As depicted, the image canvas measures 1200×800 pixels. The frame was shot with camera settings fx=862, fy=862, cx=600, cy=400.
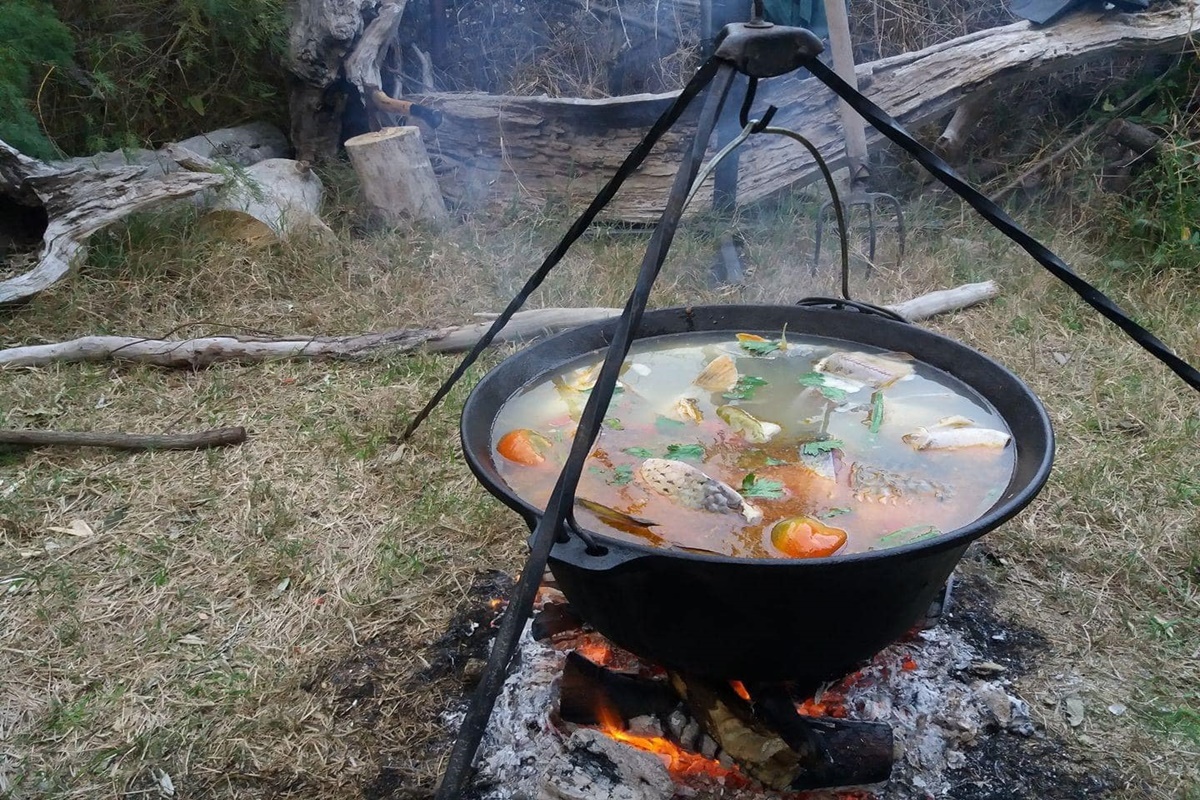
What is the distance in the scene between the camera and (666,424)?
2490 millimetres

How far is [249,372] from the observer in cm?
450

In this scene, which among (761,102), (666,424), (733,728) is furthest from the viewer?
(761,102)

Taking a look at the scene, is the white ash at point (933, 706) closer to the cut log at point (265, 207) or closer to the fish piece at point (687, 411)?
the fish piece at point (687, 411)

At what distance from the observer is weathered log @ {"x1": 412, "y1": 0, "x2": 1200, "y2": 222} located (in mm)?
5730

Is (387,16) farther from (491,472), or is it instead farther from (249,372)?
(491,472)

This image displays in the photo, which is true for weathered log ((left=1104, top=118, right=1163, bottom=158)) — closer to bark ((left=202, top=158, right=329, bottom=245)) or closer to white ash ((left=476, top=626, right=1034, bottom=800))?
white ash ((left=476, top=626, right=1034, bottom=800))

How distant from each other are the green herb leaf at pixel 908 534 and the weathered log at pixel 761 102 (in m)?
4.47

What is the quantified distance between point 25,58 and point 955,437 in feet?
20.9

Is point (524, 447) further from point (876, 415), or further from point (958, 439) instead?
point (958, 439)

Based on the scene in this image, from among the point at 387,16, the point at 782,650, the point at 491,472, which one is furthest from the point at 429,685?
the point at 387,16

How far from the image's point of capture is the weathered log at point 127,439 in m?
3.79

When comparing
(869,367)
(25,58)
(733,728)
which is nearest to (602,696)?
(733,728)

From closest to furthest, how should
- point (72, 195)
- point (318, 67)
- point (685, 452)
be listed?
point (685, 452), point (72, 195), point (318, 67)

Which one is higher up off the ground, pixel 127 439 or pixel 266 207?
pixel 266 207
